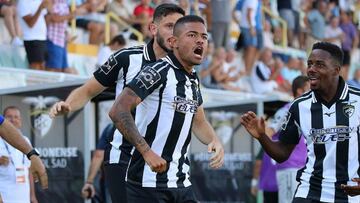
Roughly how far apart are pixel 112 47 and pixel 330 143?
824cm

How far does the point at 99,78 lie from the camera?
336 inches

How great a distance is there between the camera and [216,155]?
7.82 meters

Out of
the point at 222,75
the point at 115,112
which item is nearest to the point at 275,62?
the point at 222,75

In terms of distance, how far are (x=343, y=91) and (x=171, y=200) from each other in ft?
5.97

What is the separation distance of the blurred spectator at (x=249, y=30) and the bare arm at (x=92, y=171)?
27.5ft

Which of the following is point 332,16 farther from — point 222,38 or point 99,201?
point 99,201

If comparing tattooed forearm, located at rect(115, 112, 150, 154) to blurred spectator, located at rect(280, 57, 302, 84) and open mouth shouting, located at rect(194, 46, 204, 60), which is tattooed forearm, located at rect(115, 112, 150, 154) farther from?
blurred spectator, located at rect(280, 57, 302, 84)

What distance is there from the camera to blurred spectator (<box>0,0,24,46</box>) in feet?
49.6

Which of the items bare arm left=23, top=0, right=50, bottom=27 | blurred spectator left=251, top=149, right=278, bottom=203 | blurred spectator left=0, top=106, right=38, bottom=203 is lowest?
blurred spectator left=251, top=149, right=278, bottom=203

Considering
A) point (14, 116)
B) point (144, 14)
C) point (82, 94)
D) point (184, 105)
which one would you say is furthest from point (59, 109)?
point (144, 14)

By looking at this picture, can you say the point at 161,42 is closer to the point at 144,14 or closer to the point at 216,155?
the point at 216,155

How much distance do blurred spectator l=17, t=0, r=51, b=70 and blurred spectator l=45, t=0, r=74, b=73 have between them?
0.26 m

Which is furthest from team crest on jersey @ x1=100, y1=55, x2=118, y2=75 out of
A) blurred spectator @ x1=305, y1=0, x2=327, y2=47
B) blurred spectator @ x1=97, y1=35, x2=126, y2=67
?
blurred spectator @ x1=305, y1=0, x2=327, y2=47

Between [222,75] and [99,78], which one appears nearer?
[99,78]
